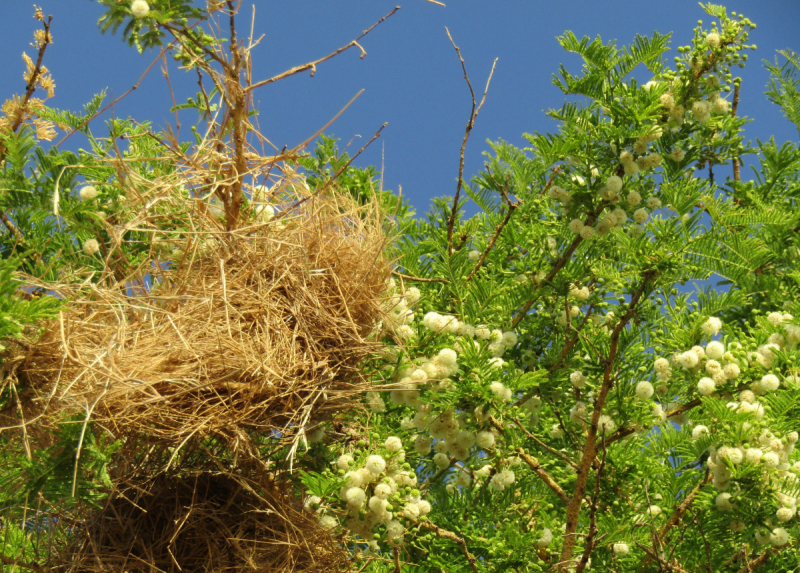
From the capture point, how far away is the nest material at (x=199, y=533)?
2553 millimetres

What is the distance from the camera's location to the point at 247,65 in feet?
8.80

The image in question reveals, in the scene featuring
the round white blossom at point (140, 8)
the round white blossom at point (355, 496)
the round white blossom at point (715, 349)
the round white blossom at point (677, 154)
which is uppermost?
the round white blossom at point (677, 154)

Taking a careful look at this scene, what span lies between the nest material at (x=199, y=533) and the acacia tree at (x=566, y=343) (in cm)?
14

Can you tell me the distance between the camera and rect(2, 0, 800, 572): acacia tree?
250 centimetres

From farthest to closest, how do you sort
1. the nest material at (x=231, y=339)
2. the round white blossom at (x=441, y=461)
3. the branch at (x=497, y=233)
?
the round white blossom at (x=441, y=461) < the branch at (x=497, y=233) < the nest material at (x=231, y=339)

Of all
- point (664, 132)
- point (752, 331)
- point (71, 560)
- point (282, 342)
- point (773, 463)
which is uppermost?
point (664, 132)

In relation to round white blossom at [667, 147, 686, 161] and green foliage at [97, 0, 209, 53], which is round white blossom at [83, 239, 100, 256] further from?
round white blossom at [667, 147, 686, 161]

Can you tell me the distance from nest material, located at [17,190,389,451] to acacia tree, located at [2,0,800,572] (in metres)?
0.12

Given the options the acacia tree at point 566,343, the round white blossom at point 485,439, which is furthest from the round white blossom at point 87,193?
the round white blossom at point 485,439

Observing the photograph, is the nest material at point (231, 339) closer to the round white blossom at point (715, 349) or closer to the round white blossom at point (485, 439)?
the round white blossom at point (485, 439)

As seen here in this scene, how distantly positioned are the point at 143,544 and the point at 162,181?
3.86ft

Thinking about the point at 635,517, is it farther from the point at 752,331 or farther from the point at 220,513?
the point at 220,513

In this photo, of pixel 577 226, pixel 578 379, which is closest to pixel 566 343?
pixel 578 379

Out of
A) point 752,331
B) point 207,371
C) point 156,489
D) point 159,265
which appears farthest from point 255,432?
point 752,331
